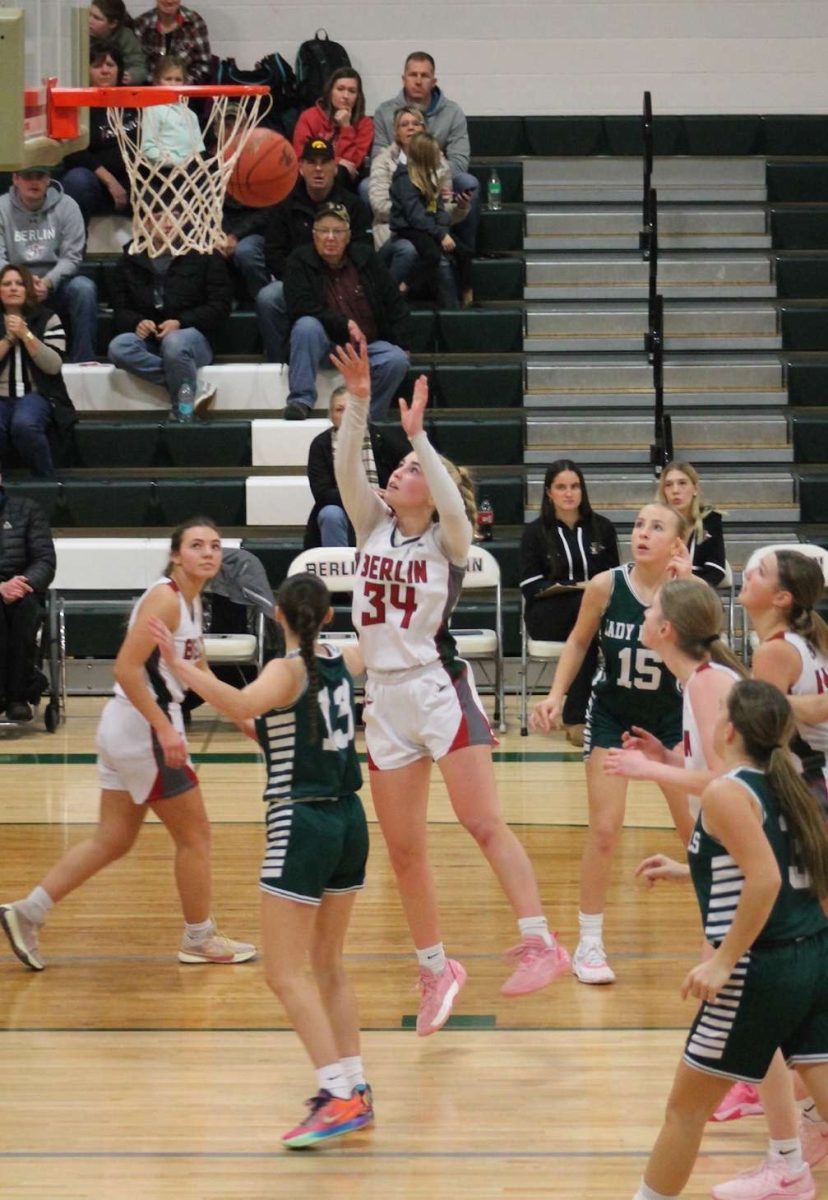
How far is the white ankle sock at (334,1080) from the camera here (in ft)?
14.6

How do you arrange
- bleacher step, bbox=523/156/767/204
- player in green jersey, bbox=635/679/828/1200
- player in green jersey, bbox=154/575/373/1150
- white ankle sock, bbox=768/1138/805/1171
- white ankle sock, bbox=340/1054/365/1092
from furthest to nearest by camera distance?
bleacher step, bbox=523/156/767/204
white ankle sock, bbox=340/1054/365/1092
player in green jersey, bbox=154/575/373/1150
white ankle sock, bbox=768/1138/805/1171
player in green jersey, bbox=635/679/828/1200

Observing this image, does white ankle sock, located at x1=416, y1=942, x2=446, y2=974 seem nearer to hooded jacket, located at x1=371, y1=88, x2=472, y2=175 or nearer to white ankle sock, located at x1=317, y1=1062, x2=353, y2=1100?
white ankle sock, located at x1=317, y1=1062, x2=353, y2=1100

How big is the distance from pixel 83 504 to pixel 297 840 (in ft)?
22.7

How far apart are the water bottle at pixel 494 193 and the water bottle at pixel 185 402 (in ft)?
9.84

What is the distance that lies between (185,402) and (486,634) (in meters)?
3.08

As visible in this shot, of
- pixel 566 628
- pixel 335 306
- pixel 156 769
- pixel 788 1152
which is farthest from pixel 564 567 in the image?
pixel 788 1152

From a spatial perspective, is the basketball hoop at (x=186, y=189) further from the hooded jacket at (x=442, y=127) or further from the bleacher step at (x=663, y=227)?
the bleacher step at (x=663, y=227)

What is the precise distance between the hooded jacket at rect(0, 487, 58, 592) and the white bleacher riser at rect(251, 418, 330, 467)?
82.0 inches

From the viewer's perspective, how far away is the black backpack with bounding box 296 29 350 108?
13156 mm

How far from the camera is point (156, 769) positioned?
5.66 metres

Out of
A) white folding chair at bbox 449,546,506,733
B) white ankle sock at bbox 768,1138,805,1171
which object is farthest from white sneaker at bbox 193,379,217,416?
white ankle sock at bbox 768,1138,805,1171

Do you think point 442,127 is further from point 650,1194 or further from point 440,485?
point 650,1194

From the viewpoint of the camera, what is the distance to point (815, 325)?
40.7 feet

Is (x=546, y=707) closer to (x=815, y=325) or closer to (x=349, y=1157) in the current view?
(x=349, y=1157)
